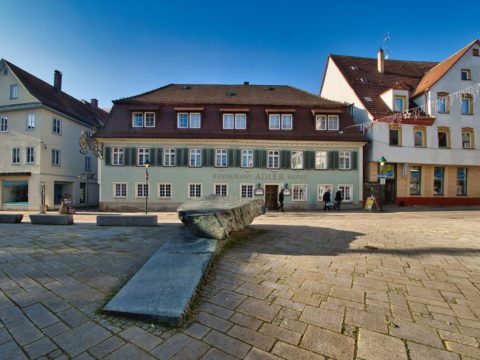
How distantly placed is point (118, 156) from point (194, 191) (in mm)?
6790

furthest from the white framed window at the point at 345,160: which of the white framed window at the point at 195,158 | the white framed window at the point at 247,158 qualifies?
the white framed window at the point at 195,158

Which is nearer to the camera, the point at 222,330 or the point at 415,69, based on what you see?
the point at 222,330

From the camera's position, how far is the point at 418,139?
20484mm

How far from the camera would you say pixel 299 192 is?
19.8 metres

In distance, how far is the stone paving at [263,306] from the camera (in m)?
2.22

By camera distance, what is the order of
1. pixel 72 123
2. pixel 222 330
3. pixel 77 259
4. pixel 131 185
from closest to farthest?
1. pixel 222 330
2. pixel 77 259
3. pixel 131 185
4. pixel 72 123

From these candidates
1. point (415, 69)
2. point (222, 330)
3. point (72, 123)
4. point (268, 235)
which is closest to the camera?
point (222, 330)

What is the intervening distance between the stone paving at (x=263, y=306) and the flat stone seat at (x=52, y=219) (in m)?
3.99

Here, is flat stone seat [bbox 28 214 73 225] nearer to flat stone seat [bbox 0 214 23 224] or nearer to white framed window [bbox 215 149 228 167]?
flat stone seat [bbox 0 214 23 224]

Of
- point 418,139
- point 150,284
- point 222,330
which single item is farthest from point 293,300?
point 418,139

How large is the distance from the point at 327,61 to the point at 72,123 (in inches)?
1092

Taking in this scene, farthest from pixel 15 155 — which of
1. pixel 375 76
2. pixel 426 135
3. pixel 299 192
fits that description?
pixel 426 135

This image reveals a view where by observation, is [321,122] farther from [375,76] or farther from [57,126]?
[57,126]

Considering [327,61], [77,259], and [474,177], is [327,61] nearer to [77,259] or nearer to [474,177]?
[474,177]
